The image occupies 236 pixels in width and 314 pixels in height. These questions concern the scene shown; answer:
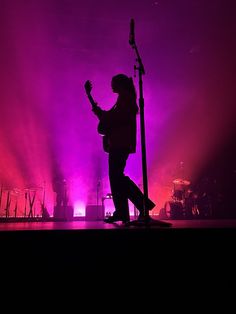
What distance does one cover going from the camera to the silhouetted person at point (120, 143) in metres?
2.83

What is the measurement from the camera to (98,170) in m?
11.0

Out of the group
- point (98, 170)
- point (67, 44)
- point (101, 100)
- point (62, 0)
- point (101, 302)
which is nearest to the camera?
point (101, 302)

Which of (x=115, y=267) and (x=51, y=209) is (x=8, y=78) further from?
(x=115, y=267)

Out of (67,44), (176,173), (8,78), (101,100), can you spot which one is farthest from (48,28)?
(176,173)

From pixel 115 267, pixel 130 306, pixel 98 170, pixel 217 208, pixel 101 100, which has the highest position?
pixel 101 100

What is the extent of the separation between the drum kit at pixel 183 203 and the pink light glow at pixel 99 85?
0.65 metres

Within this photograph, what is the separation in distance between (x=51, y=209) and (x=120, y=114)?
9.30m

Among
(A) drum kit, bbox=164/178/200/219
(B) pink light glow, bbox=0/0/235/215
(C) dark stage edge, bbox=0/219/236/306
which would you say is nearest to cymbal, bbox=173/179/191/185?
(A) drum kit, bbox=164/178/200/219

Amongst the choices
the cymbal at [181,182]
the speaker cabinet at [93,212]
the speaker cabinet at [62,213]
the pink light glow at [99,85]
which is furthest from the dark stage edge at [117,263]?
the speaker cabinet at [62,213]

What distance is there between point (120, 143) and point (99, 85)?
683 centimetres

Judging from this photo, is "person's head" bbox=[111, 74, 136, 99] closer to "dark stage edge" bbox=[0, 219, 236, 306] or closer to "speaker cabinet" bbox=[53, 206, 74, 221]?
"dark stage edge" bbox=[0, 219, 236, 306]

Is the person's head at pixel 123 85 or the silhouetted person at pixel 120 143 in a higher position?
the person's head at pixel 123 85

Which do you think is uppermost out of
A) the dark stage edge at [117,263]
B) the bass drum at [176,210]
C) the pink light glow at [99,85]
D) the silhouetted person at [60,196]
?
the pink light glow at [99,85]

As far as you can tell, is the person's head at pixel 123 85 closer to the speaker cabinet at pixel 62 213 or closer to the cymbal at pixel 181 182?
the cymbal at pixel 181 182
